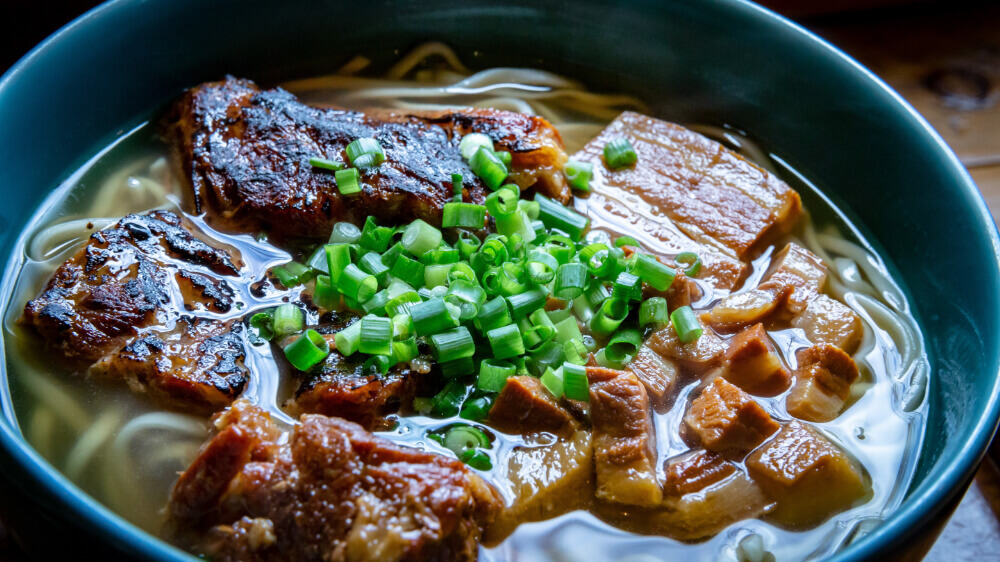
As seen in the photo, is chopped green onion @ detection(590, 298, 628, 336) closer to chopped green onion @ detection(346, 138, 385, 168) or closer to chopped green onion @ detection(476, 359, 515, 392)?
chopped green onion @ detection(476, 359, 515, 392)

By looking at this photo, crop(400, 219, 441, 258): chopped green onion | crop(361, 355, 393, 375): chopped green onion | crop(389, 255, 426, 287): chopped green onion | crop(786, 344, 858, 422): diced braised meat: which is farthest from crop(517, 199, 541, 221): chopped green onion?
crop(786, 344, 858, 422): diced braised meat

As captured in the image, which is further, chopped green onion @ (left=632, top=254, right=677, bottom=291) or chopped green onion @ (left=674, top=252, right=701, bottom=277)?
chopped green onion @ (left=674, top=252, right=701, bottom=277)

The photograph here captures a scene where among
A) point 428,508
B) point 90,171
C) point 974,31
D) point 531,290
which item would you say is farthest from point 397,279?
point 974,31

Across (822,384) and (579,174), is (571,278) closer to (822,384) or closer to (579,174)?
(579,174)

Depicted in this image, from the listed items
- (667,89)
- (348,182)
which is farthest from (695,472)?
(667,89)

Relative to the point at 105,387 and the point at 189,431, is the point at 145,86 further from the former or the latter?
the point at 189,431

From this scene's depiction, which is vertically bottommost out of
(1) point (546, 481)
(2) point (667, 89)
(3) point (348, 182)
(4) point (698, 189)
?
(1) point (546, 481)
